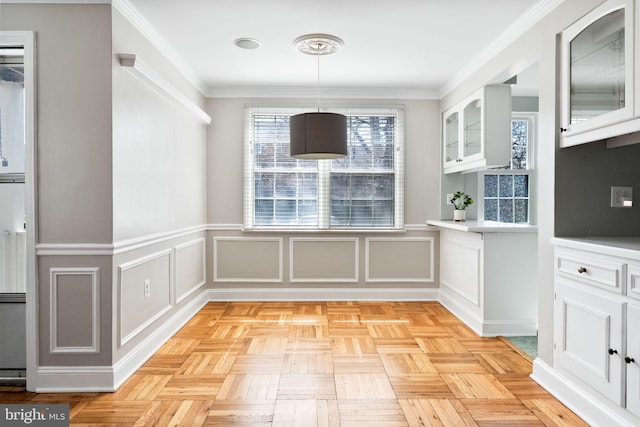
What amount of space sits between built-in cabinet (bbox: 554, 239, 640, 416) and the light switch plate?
0.45m

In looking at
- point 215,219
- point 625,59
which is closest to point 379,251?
point 215,219

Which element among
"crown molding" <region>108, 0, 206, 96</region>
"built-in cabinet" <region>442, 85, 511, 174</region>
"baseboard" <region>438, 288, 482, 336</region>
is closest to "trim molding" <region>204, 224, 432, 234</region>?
"baseboard" <region>438, 288, 482, 336</region>

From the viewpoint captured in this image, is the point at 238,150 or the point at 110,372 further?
the point at 238,150

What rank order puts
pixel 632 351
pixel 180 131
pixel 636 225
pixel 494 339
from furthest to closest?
pixel 180 131 → pixel 494 339 → pixel 636 225 → pixel 632 351

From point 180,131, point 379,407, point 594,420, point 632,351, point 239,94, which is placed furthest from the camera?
point 239,94

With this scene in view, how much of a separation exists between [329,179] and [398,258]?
1.23 m

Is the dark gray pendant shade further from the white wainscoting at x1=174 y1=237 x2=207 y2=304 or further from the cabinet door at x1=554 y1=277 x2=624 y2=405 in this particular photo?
the cabinet door at x1=554 y1=277 x2=624 y2=405

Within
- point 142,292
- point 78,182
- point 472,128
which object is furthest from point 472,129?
point 78,182

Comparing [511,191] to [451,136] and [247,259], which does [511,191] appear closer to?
[451,136]

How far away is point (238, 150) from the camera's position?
16.1 feet

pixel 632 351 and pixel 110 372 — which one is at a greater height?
pixel 632 351

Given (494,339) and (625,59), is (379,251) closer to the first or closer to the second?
(494,339)

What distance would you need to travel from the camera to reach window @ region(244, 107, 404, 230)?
4.92 meters

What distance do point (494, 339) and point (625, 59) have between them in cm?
238
